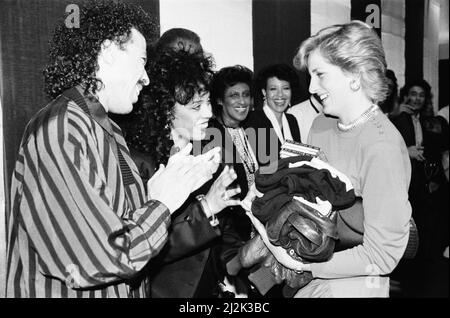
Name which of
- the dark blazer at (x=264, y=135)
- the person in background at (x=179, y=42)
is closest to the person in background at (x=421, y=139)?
the dark blazer at (x=264, y=135)

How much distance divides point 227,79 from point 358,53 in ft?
2.39

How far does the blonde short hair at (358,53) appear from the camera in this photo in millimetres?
1256

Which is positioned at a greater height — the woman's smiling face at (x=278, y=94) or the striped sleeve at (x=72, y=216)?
the woman's smiling face at (x=278, y=94)

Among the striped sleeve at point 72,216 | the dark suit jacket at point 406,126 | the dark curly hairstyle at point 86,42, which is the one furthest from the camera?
the dark suit jacket at point 406,126

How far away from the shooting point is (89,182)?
0.94 metres

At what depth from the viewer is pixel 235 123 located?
201cm

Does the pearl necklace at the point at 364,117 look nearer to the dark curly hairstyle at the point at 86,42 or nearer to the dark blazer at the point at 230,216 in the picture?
the dark blazer at the point at 230,216

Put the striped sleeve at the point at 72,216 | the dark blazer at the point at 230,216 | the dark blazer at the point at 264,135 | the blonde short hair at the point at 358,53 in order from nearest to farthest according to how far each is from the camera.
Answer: the striped sleeve at the point at 72,216 → the blonde short hair at the point at 358,53 → the dark blazer at the point at 230,216 → the dark blazer at the point at 264,135

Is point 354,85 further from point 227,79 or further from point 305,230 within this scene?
point 227,79

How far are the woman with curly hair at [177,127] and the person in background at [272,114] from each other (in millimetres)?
378

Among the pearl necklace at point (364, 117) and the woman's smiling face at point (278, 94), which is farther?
the woman's smiling face at point (278, 94)
